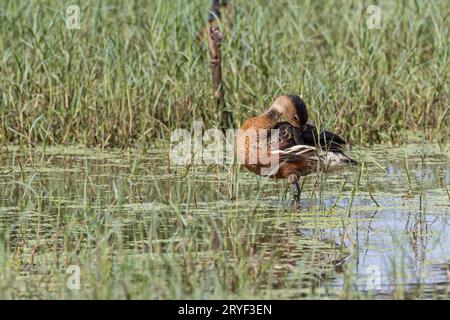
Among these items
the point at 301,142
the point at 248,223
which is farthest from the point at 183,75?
the point at 248,223

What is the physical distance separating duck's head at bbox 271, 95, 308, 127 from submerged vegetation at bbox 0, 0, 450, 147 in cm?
110

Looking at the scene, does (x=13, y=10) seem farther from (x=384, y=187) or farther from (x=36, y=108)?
(x=384, y=187)

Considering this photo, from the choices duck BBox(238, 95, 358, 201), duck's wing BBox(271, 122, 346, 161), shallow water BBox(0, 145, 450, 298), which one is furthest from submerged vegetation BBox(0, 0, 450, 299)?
duck's wing BBox(271, 122, 346, 161)

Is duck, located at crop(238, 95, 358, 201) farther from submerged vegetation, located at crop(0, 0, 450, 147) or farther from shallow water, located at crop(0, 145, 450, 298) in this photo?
submerged vegetation, located at crop(0, 0, 450, 147)

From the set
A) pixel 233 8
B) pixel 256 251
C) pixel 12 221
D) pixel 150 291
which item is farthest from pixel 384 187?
pixel 233 8

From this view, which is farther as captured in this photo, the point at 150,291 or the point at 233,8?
the point at 233,8

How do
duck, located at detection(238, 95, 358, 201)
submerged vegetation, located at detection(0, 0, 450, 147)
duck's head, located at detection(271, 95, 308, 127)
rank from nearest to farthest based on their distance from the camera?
duck, located at detection(238, 95, 358, 201), duck's head, located at detection(271, 95, 308, 127), submerged vegetation, located at detection(0, 0, 450, 147)

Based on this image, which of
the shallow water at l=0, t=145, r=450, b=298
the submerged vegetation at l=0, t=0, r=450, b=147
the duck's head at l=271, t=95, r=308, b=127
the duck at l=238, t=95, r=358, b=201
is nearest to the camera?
the shallow water at l=0, t=145, r=450, b=298

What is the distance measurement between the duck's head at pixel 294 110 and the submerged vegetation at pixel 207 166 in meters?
0.26

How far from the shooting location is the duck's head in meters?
8.33

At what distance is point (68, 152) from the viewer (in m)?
9.72

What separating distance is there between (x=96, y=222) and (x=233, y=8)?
5987 mm

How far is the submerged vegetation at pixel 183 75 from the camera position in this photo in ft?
32.6

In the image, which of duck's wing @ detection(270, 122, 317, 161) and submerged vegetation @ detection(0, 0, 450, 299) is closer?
submerged vegetation @ detection(0, 0, 450, 299)
